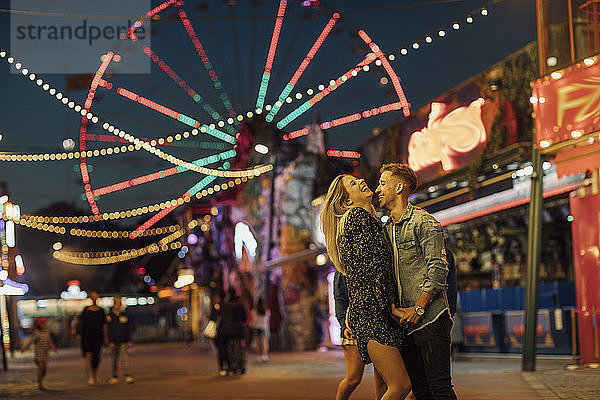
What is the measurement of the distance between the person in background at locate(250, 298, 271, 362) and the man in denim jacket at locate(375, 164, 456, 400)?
16.6 m

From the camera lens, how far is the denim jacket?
17.8 feet

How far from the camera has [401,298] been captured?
565cm

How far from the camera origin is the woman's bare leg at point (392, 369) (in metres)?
5.50

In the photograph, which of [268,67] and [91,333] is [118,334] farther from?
[268,67]

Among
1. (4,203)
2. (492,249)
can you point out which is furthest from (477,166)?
(4,203)

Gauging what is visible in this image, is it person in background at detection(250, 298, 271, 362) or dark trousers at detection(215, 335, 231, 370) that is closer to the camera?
dark trousers at detection(215, 335, 231, 370)

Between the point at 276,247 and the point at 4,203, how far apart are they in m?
8.84

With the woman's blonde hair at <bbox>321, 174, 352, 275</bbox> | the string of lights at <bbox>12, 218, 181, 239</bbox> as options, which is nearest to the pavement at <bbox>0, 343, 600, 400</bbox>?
the woman's blonde hair at <bbox>321, 174, 352, 275</bbox>

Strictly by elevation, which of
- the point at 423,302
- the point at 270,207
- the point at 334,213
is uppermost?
the point at 270,207

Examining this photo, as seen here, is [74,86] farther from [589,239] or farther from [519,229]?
[589,239]

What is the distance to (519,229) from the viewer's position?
20.7 metres

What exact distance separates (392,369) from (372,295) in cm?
44

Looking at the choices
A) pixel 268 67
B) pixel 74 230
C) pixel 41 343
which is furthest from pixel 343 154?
pixel 74 230

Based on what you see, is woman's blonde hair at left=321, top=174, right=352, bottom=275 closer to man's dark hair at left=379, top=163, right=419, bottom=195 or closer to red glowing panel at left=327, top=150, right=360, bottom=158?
man's dark hair at left=379, top=163, right=419, bottom=195
